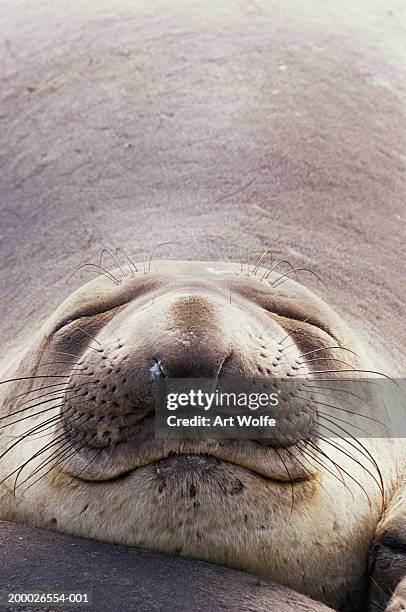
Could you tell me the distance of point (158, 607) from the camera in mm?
2557

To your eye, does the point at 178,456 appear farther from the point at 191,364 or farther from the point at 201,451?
the point at 191,364

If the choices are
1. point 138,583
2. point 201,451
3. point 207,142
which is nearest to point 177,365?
point 201,451

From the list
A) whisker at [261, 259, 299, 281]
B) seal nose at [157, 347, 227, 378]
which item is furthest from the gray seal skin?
whisker at [261, 259, 299, 281]

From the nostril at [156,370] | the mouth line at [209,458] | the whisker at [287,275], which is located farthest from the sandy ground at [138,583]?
the whisker at [287,275]

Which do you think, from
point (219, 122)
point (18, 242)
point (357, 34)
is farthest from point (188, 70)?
point (18, 242)

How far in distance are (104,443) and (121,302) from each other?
67 cm

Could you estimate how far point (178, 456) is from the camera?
2570 mm

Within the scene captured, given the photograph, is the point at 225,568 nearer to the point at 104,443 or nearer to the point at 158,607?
the point at 158,607

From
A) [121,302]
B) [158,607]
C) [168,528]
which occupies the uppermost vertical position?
[121,302]

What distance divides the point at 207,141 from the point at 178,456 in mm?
2453

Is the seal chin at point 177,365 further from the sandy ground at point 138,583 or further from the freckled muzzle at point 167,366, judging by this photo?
the sandy ground at point 138,583

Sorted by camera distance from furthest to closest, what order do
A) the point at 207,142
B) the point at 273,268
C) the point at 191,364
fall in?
the point at 207,142
the point at 273,268
the point at 191,364

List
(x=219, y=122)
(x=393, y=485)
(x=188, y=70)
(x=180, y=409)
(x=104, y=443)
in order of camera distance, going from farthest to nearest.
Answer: (x=188, y=70) < (x=219, y=122) < (x=393, y=485) < (x=104, y=443) < (x=180, y=409)

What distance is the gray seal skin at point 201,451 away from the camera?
2.60 meters
